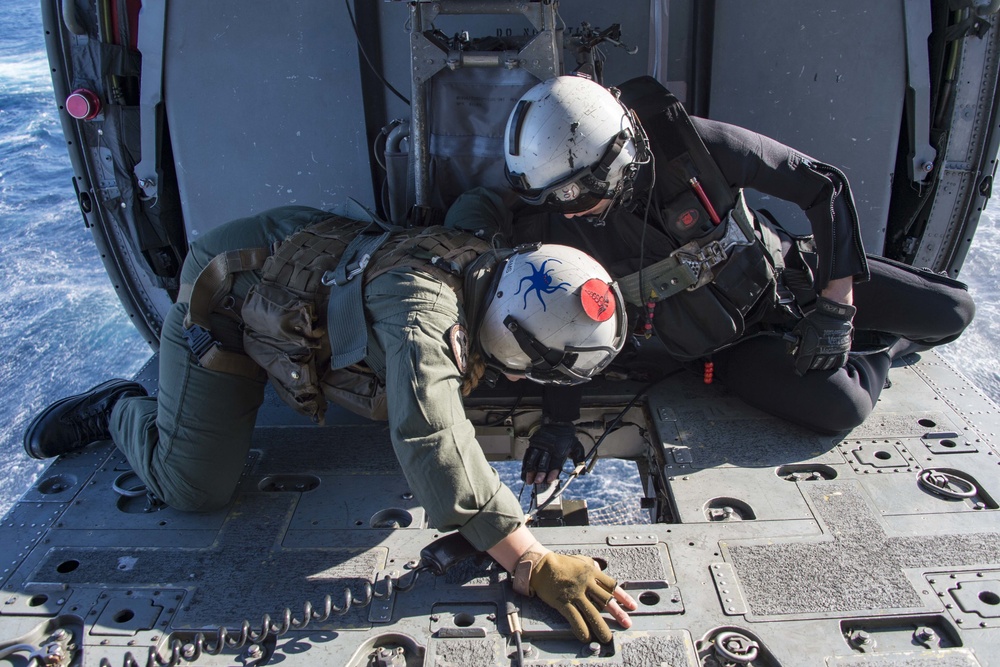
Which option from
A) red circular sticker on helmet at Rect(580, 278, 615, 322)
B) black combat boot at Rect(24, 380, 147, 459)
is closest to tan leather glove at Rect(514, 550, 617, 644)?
red circular sticker on helmet at Rect(580, 278, 615, 322)

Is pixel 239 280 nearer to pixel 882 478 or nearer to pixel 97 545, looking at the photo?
pixel 97 545

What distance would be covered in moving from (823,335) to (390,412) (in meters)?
1.75

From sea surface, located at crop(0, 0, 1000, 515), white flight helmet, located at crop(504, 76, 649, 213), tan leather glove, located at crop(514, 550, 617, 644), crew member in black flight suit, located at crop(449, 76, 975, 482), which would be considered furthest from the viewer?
sea surface, located at crop(0, 0, 1000, 515)

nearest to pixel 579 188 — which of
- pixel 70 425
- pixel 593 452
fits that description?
pixel 593 452

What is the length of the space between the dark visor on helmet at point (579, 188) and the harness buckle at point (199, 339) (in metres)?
1.17

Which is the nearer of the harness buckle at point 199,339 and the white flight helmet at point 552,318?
the white flight helmet at point 552,318

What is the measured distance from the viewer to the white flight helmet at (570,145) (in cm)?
271

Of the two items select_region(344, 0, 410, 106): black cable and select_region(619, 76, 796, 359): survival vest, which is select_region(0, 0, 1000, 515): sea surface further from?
select_region(344, 0, 410, 106): black cable

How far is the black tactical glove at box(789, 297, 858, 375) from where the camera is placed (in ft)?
10.1

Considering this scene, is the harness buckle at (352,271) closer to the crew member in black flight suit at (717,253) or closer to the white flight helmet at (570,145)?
the crew member in black flight suit at (717,253)

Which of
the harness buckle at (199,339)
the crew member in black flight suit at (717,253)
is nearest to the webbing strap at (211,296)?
the harness buckle at (199,339)

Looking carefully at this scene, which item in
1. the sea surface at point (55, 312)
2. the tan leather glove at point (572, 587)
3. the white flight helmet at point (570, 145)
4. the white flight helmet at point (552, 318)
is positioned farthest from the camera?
the sea surface at point (55, 312)

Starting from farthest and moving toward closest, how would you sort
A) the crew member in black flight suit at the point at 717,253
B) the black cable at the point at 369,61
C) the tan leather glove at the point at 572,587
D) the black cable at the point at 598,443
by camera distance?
the black cable at the point at 369,61, the crew member in black flight suit at the point at 717,253, the black cable at the point at 598,443, the tan leather glove at the point at 572,587

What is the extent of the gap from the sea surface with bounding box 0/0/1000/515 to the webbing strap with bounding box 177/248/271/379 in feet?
8.13
